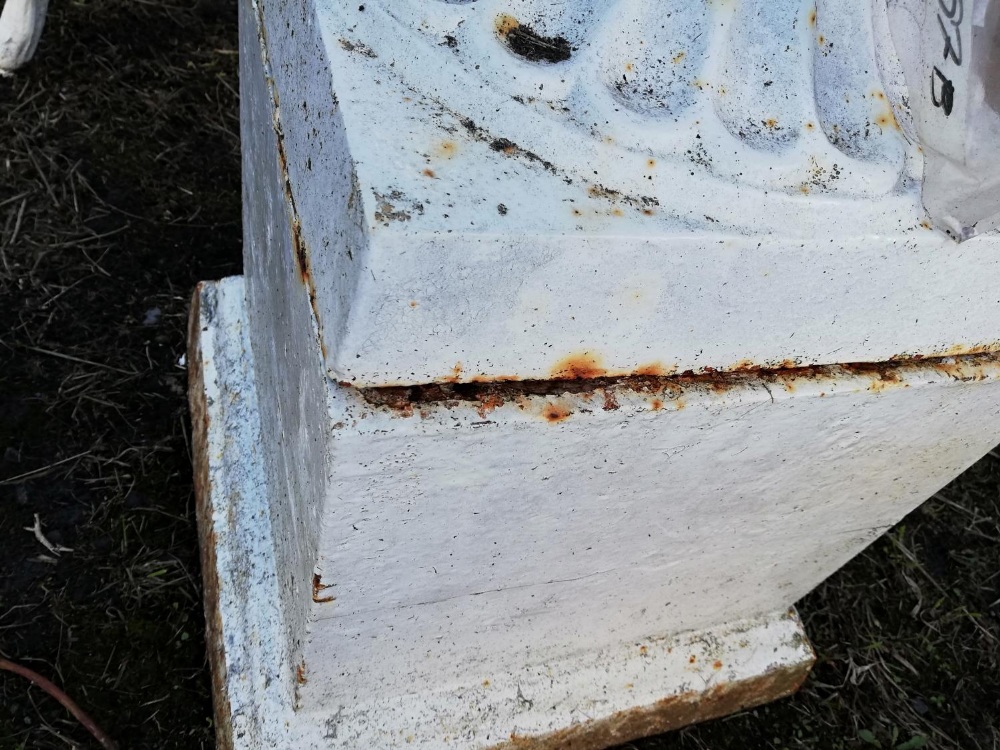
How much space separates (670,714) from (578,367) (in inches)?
44.8

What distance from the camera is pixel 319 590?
3.74 ft

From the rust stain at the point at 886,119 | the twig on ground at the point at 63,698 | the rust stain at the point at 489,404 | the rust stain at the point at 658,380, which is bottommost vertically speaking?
the twig on ground at the point at 63,698

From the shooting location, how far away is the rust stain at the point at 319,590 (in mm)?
1122

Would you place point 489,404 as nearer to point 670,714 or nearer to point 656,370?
point 656,370

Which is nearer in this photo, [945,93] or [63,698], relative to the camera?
[945,93]

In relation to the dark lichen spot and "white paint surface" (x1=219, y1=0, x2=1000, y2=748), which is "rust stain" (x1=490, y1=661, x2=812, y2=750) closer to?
"white paint surface" (x1=219, y1=0, x2=1000, y2=748)

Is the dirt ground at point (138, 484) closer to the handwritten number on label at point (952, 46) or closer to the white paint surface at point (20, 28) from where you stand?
the white paint surface at point (20, 28)

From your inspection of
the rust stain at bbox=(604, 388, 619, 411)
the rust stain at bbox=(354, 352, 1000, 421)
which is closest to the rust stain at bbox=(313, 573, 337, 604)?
the rust stain at bbox=(354, 352, 1000, 421)

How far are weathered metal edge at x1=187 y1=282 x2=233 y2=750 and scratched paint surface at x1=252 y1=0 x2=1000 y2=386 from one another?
3.13ft

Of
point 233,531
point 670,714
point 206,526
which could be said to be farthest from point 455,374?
point 670,714

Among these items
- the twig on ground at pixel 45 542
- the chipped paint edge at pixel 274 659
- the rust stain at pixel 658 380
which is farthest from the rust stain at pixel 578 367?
the twig on ground at pixel 45 542

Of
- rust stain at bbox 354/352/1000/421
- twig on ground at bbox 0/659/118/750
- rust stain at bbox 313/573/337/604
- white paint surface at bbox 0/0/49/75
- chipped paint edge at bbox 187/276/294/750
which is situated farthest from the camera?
white paint surface at bbox 0/0/49/75

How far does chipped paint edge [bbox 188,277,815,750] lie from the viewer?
60.1 inches

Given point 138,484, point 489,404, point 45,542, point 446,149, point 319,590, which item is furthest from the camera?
point 138,484
